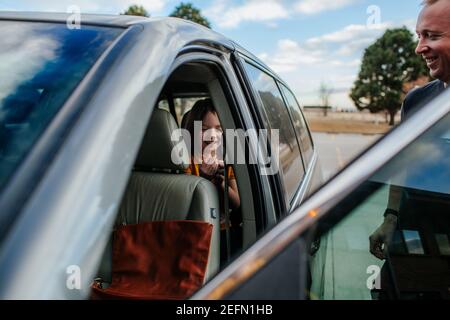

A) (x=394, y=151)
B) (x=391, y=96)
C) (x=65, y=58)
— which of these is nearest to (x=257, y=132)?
(x=65, y=58)

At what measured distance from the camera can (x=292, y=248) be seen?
0.91 m

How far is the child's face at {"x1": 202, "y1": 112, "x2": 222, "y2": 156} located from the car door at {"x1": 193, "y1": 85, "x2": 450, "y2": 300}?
1650mm

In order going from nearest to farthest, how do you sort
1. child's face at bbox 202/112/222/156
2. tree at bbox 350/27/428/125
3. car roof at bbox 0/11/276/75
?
car roof at bbox 0/11/276/75 < child's face at bbox 202/112/222/156 < tree at bbox 350/27/428/125

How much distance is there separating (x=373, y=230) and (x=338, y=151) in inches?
767

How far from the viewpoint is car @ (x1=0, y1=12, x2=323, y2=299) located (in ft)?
3.02

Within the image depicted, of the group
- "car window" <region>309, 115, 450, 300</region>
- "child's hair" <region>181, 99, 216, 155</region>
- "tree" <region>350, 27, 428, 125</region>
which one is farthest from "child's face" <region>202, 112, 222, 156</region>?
"tree" <region>350, 27, 428, 125</region>

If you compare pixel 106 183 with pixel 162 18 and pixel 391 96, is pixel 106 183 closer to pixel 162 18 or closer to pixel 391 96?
pixel 162 18

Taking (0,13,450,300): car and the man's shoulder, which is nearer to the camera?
(0,13,450,300): car

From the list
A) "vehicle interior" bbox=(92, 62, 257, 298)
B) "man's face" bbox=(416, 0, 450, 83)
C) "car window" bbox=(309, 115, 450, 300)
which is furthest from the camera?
"vehicle interior" bbox=(92, 62, 257, 298)

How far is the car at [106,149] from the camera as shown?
919 millimetres

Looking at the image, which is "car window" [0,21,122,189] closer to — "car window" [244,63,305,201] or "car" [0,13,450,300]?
"car" [0,13,450,300]

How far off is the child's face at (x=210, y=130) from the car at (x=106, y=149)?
1.17 ft

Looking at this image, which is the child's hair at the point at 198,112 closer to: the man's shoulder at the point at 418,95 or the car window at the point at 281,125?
the car window at the point at 281,125

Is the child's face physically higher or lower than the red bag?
higher
